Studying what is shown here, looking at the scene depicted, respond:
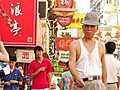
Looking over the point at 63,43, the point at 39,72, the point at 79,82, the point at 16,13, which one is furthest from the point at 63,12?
the point at 79,82

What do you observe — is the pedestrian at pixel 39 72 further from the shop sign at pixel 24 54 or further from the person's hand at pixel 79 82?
the shop sign at pixel 24 54

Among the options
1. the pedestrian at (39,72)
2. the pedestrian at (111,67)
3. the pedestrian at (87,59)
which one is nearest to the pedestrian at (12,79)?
the pedestrian at (39,72)

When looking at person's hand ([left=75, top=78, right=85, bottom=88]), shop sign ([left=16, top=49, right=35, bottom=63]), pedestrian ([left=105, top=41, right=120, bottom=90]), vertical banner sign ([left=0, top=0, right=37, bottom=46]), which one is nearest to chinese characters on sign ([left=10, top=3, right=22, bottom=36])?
vertical banner sign ([left=0, top=0, right=37, bottom=46])

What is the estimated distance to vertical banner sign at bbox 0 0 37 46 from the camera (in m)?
19.6

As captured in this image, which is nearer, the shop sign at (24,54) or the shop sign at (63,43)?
the shop sign at (24,54)

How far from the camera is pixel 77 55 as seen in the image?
7.27m

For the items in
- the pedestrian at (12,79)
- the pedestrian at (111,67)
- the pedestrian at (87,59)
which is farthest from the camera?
the pedestrian at (12,79)

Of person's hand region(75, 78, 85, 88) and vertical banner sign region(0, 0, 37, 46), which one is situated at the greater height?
vertical banner sign region(0, 0, 37, 46)

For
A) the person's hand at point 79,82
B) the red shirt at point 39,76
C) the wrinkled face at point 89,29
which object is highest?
the wrinkled face at point 89,29

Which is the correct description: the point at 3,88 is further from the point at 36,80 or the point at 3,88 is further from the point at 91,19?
the point at 91,19

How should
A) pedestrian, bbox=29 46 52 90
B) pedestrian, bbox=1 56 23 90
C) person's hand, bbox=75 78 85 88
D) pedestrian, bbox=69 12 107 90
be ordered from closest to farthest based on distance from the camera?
person's hand, bbox=75 78 85 88 → pedestrian, bbox=69 12 107 90 → pedestrian, bbox=29 46 52 90 → pedestrian, bbox=1 56 23 90

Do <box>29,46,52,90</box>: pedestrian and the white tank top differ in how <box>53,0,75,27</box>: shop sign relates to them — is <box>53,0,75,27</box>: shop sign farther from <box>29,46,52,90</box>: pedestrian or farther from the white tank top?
the white tank top

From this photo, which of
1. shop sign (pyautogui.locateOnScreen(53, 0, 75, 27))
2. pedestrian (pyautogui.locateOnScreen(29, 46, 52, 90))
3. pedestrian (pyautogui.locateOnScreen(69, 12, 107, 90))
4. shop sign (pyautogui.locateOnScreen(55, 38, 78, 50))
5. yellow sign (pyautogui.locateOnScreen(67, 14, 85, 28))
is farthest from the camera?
yellow sign (pyautogui.locateOnScreen(67, 14, 85, 28))

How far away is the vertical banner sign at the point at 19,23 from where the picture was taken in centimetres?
1958
